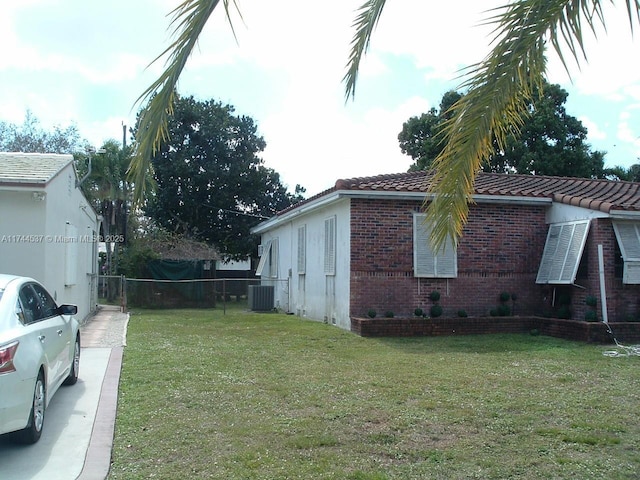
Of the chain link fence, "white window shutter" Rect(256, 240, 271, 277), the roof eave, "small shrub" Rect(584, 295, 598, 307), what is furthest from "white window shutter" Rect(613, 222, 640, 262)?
"white window shutter" Rect(256, 240, 271, 277)

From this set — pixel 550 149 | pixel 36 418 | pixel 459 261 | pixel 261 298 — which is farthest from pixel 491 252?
pixel 550 149

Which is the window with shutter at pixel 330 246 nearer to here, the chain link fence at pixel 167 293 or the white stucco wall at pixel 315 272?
the white stucco wall at pixel 315 272

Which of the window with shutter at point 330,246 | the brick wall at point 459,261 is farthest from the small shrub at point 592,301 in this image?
the window with shutter at point 330,246

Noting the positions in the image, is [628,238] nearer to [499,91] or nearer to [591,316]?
[591,316]

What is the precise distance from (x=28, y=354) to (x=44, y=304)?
177cm

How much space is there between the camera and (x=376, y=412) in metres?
6.75

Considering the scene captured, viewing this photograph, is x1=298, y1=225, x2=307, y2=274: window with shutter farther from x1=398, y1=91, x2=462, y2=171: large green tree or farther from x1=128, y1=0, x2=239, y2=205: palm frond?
x1=128, y1=0, x2=239, y2=205: palm frond

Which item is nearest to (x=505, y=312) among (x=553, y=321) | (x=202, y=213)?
(x=553, y=321)

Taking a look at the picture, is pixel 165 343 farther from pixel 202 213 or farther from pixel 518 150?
pixel 518 150

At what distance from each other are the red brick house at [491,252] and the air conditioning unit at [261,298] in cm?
610

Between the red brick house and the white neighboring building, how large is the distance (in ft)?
18.6

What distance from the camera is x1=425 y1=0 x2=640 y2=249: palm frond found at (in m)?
4.89

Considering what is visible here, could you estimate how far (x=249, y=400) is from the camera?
7.33 meters

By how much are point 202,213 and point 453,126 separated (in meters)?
26.7
